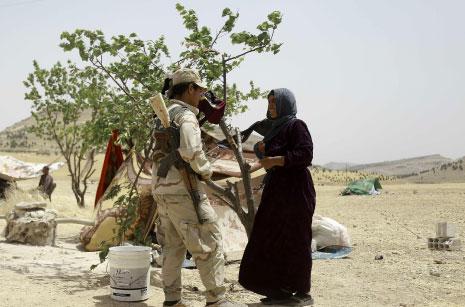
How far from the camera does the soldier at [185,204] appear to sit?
417 cm

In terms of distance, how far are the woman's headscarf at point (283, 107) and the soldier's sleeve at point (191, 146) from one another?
0.92m

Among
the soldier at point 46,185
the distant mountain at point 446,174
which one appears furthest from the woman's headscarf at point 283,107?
the distant mountain at point 446,174

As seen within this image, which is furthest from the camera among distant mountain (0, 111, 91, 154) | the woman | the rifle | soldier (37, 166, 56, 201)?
distant mountain (0, 111, 91, 154)

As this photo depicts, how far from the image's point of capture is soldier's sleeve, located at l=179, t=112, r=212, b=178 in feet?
13.5

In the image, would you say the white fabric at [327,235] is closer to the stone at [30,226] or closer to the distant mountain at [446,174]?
the stone at [30,226]

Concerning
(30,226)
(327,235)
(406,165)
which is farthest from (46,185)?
(406,165)

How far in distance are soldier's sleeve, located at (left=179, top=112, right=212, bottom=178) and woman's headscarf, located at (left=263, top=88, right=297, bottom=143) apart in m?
0.92

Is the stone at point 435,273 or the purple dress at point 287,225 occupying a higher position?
the purple dress at point 287,225

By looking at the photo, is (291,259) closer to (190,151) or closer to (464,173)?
(190,151)

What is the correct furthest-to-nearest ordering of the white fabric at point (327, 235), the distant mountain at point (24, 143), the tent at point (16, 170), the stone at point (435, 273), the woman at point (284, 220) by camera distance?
1. the distant mountain at point (24, 143)
2. the tent at point (16, 170)
3. the white fabric at point (327, 235)
4. the stone at point (435, 273)
5. the woman at point (284, 220)

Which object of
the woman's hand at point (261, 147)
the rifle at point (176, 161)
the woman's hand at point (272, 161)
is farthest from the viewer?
the woman's hand at point (261, 147)

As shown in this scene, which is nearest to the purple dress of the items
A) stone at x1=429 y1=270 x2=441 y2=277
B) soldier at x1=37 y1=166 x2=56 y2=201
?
stone at x1=429 y1=270 x2=441 y2=277

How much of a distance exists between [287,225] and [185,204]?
938 millimetres

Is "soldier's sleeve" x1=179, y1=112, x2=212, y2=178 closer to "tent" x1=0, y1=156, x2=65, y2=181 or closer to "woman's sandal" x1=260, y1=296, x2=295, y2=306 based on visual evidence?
"woman's sandal" x1=260, y1=296, x2=295, y2=306
